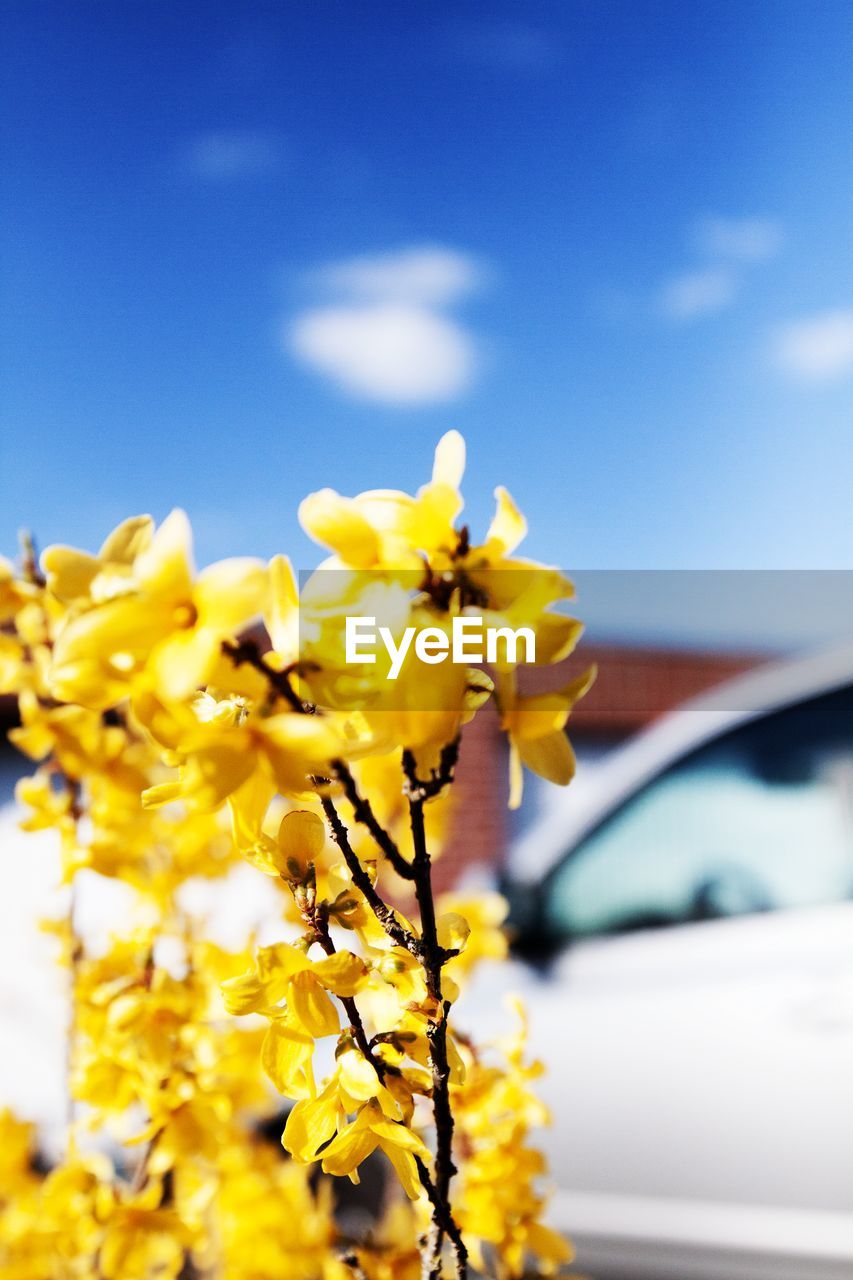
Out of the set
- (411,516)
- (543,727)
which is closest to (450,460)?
(411,516)

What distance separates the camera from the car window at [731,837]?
2.16 meters

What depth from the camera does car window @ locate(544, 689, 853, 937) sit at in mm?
2160

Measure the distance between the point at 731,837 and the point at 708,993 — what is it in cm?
38

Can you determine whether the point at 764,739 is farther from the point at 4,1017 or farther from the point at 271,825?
the point at 4,1017

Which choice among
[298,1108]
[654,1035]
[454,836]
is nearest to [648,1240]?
[654,1035]

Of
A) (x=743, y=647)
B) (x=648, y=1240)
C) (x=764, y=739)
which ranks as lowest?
(x=648, y=1240)

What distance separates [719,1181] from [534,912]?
24.9 inches

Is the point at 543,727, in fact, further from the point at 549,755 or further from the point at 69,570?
the point at 69,570

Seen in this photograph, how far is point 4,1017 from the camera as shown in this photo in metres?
3.21

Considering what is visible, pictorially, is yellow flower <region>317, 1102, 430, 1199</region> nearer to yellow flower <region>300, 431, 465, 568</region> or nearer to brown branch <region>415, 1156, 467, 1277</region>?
brown branch <region>415, 1156, 467, 1277</region>

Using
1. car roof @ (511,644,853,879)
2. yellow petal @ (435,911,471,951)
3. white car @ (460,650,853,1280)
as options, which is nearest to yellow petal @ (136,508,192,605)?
yellow petal @ (435,911,471,951)

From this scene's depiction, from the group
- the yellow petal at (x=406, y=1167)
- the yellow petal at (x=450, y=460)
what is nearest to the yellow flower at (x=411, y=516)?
the yellow petal at (x=450, y=460)

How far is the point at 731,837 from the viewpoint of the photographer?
2357mm

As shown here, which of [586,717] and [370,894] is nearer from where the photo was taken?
[370,894]
